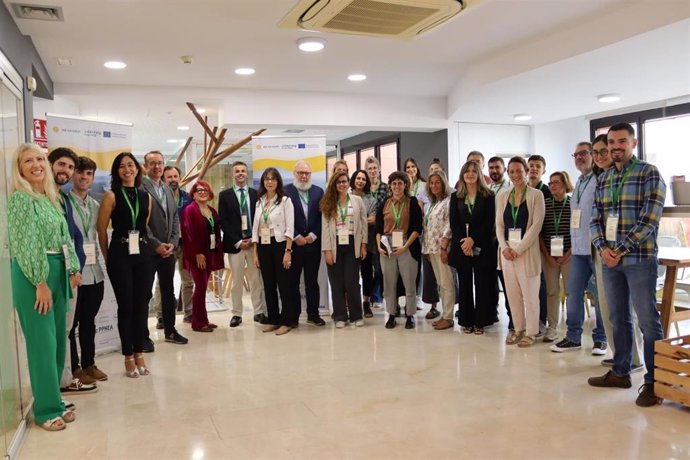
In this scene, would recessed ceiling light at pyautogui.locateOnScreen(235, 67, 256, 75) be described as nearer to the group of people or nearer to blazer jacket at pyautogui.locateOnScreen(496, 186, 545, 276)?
the group of people

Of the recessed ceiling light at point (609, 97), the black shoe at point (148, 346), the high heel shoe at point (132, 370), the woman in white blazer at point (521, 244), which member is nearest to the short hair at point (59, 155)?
the high heel shoe at point (132, 370)

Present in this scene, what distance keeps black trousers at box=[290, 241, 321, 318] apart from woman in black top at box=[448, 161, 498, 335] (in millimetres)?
1269

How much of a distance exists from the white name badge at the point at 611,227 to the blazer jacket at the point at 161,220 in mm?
3010

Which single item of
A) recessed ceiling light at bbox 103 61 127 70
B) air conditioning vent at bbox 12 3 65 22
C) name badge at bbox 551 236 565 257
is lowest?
name badge at bbox 551 236 565 257

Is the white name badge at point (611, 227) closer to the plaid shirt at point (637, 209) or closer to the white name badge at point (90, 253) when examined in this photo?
the plaid shirt at point (637, 209)

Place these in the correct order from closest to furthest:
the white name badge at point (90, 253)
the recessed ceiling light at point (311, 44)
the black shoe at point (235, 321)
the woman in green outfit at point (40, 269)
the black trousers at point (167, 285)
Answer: the woman in green outfit at point (40, 269) < the white name badge at point (90, 253) < the black trousers at point (167, 285) < the recessed ceiling light at point (311, 44) < the black shoe at point (235, 321)

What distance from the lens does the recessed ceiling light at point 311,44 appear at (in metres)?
4.68

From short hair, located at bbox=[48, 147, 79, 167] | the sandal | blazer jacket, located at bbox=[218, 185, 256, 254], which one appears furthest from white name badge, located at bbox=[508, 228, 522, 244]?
the sandal

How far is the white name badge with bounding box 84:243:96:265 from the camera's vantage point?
3.54m

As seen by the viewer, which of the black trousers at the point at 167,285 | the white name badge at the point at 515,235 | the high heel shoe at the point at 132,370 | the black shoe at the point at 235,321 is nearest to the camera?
the high heel shoe at the point at 132,370

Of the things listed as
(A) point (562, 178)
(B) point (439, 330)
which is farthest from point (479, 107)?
(B) point (439, 330)

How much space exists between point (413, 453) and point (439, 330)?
2.50 metres

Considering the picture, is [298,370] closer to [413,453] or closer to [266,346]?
[266,346]

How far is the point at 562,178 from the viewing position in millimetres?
4559
